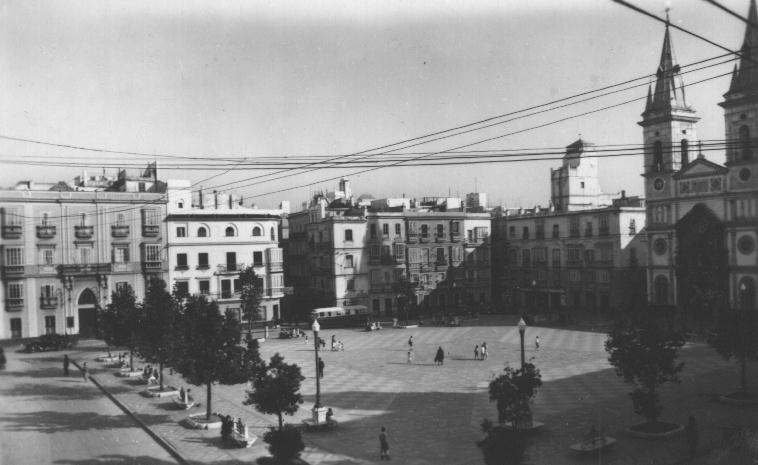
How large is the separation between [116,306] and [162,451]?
60.1 ft

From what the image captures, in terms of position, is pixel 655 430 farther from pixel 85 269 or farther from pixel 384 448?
pixel 85 269

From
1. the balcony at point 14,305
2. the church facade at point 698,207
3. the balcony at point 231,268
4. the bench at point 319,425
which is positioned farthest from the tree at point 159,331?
the church facade at point 698,207

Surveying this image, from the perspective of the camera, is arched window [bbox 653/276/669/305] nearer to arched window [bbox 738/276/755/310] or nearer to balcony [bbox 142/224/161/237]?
arched window [bbox 738/276/755/310]

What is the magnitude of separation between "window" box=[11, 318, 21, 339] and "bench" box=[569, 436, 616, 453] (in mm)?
45659

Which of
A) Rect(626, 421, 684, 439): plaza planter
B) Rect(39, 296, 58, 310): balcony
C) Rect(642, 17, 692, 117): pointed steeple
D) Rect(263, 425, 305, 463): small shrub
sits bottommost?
Rect(626, 421, 684, 439): plaza planter

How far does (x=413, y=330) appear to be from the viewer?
2181 inches

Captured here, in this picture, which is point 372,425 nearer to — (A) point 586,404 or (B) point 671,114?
(A) point 586,404

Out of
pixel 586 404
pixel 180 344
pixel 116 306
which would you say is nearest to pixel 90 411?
pixel 180 344

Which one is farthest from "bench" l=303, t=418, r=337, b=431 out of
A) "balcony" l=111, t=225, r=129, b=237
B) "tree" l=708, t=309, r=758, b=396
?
"balcony" l=111, t=225, r=129, b=237

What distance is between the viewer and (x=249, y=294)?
172 ft

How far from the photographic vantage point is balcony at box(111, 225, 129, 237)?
53312 millimetres

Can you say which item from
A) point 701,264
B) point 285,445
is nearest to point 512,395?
point 285,445

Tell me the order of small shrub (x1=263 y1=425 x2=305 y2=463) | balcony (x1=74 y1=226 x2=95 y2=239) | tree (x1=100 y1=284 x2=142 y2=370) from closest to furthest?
small shrub (x1=263 y1=425 x2=305 y2=463)
tree (x1=100 y1=284 x2=142 y2=370)
balcony (x1=74 y1=226 x2=95 y2=239)

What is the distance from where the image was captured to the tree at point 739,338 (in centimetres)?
2547
